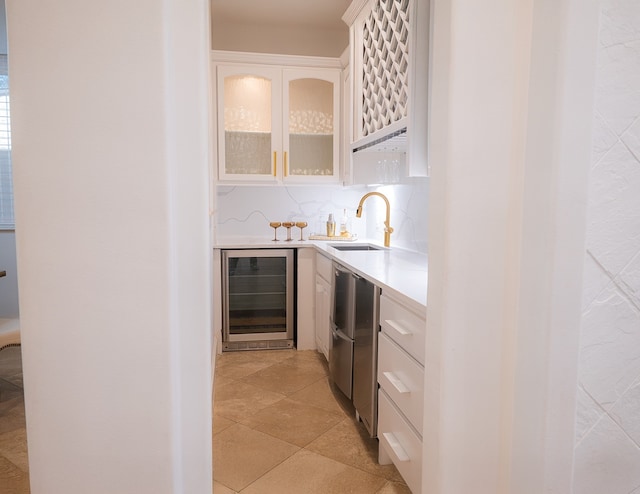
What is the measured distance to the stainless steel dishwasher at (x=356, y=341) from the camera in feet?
7.11

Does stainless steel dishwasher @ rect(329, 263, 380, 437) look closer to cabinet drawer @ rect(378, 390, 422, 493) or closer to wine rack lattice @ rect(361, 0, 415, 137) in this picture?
cabinet drawer @ rect(378, 390, 422, 493)

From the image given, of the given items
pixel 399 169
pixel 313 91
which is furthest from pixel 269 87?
pixel 399 169

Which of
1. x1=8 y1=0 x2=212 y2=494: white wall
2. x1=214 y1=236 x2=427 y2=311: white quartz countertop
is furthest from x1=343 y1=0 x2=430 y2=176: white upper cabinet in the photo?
x1=8 y1=0 x2=212 y2=494: white wall

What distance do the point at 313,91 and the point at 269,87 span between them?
367mm

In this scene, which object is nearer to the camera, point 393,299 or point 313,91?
point 393,299

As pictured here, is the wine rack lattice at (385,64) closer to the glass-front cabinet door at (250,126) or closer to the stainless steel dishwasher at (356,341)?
the stainless steel dishwasher at (356,341)

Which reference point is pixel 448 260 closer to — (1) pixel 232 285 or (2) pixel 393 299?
(2) pixel 393 299

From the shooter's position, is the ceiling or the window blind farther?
the window blind

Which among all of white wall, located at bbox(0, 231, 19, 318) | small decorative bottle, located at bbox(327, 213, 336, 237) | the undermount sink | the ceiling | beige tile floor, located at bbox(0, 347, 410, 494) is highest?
the ceiling

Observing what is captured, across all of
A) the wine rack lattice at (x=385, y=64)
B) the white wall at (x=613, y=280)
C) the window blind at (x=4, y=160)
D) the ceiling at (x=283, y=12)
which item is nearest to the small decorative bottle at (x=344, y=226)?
the wine rack lattice at (x=385, y=64)

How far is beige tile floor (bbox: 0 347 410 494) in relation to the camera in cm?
200

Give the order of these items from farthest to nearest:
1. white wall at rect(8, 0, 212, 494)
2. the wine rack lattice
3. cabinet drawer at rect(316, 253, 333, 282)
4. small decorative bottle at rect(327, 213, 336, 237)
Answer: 1. small decorative bottle at rect(327, 213, 336, 237)
2. cabinet drawer at rect(316, 253, 333, 282)
3. the wine rack lattice
4. white wall at rect(8, 0, 212, 494)

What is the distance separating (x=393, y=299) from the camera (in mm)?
1900

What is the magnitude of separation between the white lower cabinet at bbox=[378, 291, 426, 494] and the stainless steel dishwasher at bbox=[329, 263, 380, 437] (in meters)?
0.07
